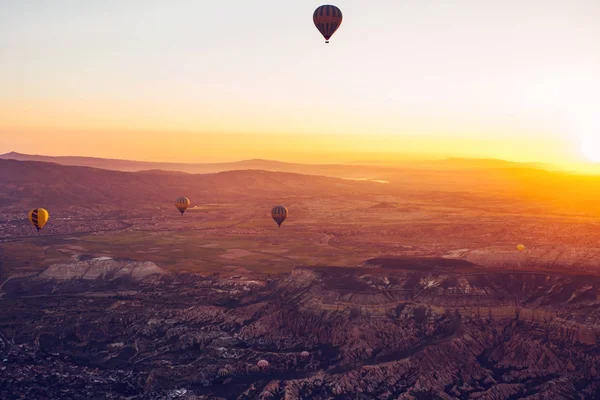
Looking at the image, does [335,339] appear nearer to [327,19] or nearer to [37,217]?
[327,19]

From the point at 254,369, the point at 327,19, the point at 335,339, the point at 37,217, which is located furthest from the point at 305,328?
the point at 37,217

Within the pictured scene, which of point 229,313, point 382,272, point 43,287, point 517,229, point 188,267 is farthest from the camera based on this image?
point 517,229

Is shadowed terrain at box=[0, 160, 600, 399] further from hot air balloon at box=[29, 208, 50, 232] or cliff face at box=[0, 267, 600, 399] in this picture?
hot air balloon at box=[29, 208, 50, 232]

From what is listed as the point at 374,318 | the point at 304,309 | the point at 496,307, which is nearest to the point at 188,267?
the point at 304,309

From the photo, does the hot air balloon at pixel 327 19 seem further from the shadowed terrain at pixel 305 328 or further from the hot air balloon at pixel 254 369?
the hot air balloon at pixel 254 369

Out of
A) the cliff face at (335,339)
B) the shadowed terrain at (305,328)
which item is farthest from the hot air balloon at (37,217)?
the cliff face at (335,339)

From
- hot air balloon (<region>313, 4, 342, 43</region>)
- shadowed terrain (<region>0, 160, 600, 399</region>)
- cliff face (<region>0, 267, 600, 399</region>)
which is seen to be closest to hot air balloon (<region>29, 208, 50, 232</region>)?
shadowed terrain (<region>0, 160, 600, 399</region>)

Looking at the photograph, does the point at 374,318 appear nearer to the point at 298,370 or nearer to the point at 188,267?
the point at 298,370
